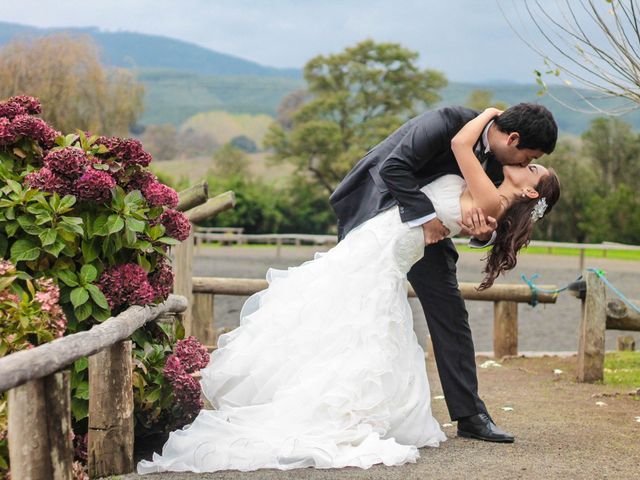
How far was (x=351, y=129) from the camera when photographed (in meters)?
58.3

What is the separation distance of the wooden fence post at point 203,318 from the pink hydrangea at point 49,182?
413 centimetres

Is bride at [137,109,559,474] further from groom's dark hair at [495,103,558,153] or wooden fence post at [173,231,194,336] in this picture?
wooden fence post at [173,231,194,336]

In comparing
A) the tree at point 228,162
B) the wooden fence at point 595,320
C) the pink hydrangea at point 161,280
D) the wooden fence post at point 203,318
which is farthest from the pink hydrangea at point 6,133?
the tree at point 228,162

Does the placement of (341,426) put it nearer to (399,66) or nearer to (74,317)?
(74,317)

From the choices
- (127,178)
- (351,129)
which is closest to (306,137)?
(351,129)

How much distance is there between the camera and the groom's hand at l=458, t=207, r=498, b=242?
14.5 ft

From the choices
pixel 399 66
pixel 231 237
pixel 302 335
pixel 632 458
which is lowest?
pixel 231 237

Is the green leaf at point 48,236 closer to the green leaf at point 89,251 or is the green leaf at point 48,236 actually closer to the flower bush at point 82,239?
the flower bush at point 82,239

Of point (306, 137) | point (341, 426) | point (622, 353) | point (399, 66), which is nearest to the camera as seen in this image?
point (341, 426)

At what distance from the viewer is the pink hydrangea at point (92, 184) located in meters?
4.23

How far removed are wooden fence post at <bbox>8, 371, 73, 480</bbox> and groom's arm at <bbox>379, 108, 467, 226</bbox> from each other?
1924 millimetres

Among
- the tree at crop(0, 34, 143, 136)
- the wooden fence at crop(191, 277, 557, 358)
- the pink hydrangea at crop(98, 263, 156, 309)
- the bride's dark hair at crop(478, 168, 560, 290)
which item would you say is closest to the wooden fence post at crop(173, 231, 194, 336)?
the wooden fence at crop(191, 277, 557, 358)

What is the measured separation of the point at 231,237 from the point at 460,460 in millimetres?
30258

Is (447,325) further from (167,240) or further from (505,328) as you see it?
(505,328)
